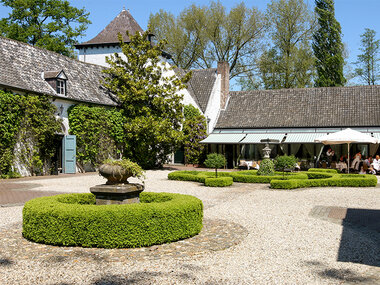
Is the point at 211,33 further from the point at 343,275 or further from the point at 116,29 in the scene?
the point at 343,275

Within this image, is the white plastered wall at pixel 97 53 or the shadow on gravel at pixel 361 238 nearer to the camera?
the shadow on gravel at pixel 361 238

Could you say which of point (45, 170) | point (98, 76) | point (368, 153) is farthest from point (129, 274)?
point (368, 153)

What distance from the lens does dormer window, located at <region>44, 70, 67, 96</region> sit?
2152 cm

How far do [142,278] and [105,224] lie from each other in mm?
1608

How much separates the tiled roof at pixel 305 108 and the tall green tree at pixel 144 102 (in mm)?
6984

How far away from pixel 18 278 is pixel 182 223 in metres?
2.81

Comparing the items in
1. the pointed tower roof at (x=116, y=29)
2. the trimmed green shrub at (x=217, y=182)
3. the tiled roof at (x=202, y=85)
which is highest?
the pointed tower roof at (x=116, y=29)

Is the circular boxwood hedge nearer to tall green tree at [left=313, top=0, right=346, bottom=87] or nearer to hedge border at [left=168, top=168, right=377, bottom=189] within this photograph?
hedge border at [left=168, top=168, right=377, bottom=189]

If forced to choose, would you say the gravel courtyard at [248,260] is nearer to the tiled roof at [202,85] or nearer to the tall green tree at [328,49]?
the tiled roof at [202,85]

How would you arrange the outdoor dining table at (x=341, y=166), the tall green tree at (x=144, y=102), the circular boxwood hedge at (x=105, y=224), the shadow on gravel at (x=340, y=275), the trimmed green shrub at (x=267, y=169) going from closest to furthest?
the shadow on gravel at (x=340, y=275) < the circular boxwood hedge at (x=105, y=224) < the trimmed green shrub at (x=267, y=169) < the outdoor dining table at (x=341, y=166) < the tall green tree at (x=144, y=102)

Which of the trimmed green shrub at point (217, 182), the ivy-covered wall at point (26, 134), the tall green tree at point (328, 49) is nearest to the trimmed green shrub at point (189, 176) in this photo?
the trimmed green shrub at point (217, 182)

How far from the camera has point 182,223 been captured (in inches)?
277

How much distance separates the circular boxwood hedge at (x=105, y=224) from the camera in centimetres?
648

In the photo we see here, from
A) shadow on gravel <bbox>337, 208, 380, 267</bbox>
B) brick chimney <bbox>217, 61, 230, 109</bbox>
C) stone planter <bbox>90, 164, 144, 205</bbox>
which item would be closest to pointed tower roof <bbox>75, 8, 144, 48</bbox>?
brick chimney <bbox>217, 61, 230, 109</bbox>
